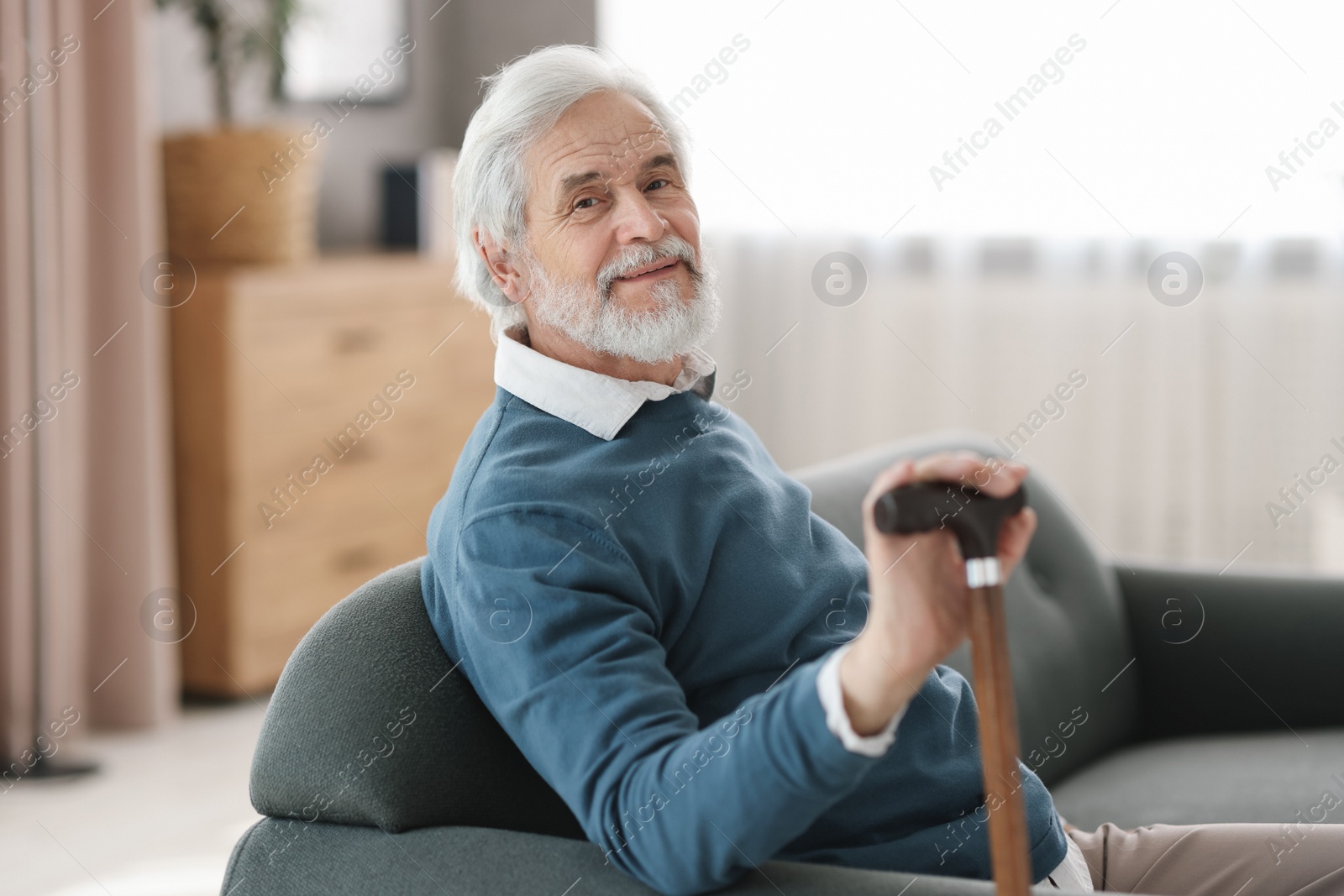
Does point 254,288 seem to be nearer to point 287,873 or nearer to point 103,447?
point 103,447

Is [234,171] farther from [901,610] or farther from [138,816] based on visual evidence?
[901,610]

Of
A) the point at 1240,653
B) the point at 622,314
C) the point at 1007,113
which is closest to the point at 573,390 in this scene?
the point at 622,314

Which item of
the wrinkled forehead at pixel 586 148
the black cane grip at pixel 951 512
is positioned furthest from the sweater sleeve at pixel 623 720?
the wrinkled forehead at pixel 586 148

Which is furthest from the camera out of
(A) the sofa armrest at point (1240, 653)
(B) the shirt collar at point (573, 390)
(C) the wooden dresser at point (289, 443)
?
(C) the wooden dresser at point (289, 443)

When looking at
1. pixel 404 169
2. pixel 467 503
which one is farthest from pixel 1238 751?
pixel 404 169

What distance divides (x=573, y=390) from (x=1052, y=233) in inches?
104

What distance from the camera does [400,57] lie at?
4.08 metres

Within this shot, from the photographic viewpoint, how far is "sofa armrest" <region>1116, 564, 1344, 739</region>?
181cm

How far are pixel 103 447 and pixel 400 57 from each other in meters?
1.73

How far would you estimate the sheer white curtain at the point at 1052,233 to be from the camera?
329cm

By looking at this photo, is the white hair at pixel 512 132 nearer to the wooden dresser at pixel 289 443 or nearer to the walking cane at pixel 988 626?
the walking cane at pixel 988 626

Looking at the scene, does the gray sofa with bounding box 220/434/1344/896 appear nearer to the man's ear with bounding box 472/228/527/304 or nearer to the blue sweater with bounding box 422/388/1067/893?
the blue sweater with bounding box 422/388/1067/893

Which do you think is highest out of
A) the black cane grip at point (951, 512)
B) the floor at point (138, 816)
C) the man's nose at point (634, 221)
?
the man's nose at point (634, 221)

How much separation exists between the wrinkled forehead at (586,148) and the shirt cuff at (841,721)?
608 millimetres
